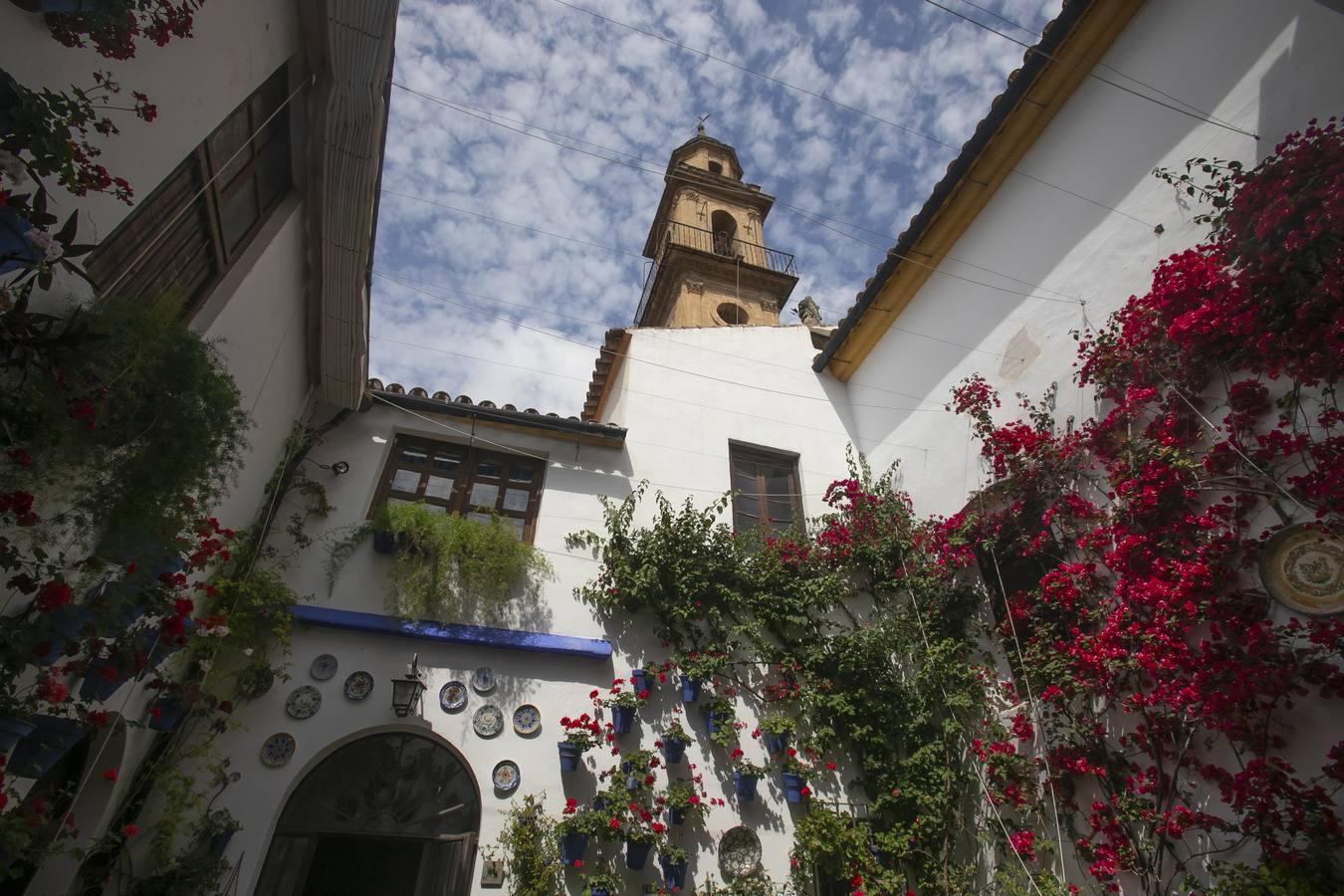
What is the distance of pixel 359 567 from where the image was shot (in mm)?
5512

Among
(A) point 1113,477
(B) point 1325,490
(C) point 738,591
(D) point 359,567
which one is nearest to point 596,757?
(C) point 738,591

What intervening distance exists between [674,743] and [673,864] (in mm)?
831

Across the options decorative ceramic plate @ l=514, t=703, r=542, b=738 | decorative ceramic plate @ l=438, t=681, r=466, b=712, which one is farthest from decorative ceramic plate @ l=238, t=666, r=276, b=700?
decorative ceramic plate @ l=514, t=703, r=542, b=738

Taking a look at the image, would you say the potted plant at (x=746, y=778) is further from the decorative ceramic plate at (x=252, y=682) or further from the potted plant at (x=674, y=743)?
the decorative ceramic plate at (x=252, y=682)

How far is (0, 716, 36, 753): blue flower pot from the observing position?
232 centimetres

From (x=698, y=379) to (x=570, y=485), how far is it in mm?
2281

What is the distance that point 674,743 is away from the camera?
5.27 metres

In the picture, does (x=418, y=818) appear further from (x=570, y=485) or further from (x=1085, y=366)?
(x=1085, y=366)

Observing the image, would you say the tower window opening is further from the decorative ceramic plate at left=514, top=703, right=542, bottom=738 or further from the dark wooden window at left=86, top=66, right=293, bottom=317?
the decorative ceramic plate at left=514, top=703, right=542, bottom=738

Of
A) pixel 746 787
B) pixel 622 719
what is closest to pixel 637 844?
pixel 622 719

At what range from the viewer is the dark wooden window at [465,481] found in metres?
6.25

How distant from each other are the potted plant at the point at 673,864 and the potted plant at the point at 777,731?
1138 millimetres

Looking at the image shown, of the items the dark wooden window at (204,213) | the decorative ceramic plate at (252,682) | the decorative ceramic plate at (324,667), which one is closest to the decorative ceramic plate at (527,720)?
the decorative ceramic plate at (324,667)

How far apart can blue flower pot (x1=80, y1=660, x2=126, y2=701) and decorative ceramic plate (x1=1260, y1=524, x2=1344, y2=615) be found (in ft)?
19.5
